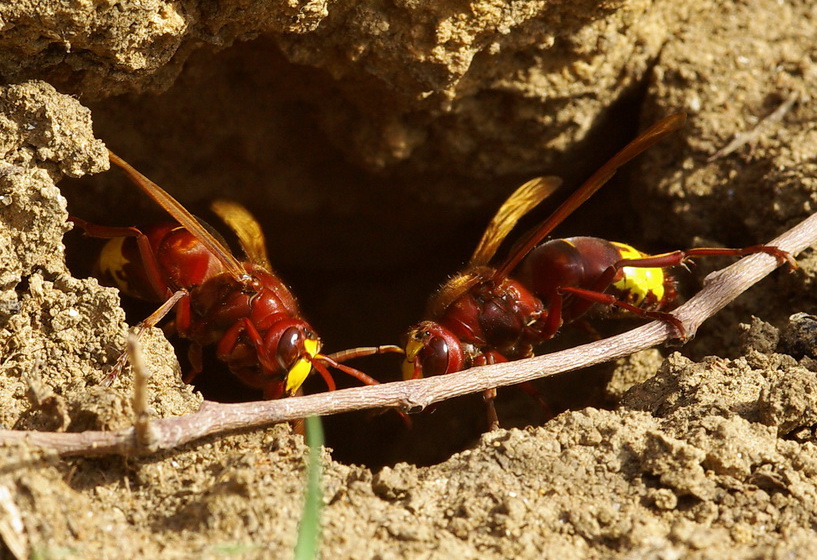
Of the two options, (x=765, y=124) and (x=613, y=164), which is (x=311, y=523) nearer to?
(x=613, y=164)

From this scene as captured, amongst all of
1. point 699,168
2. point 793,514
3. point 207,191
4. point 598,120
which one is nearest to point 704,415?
point 793,514

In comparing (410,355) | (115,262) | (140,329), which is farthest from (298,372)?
(115,262)

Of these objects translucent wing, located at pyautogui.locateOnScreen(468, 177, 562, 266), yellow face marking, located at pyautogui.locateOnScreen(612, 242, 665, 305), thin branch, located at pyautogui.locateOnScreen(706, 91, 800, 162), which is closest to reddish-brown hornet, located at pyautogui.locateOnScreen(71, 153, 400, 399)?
translucent wing, located at pyautogui.locateOnScreen(468, 177, 562, 266)

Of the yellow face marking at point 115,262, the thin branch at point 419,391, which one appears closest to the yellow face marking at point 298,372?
the thin branch at point 419,391

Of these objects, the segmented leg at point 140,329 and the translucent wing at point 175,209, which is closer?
the segmented leg at point 140,329

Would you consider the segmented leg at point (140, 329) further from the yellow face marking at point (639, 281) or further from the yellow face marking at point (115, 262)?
the yellow face marking at point (639, 281)

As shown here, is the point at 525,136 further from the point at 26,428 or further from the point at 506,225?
the point at 26,428
